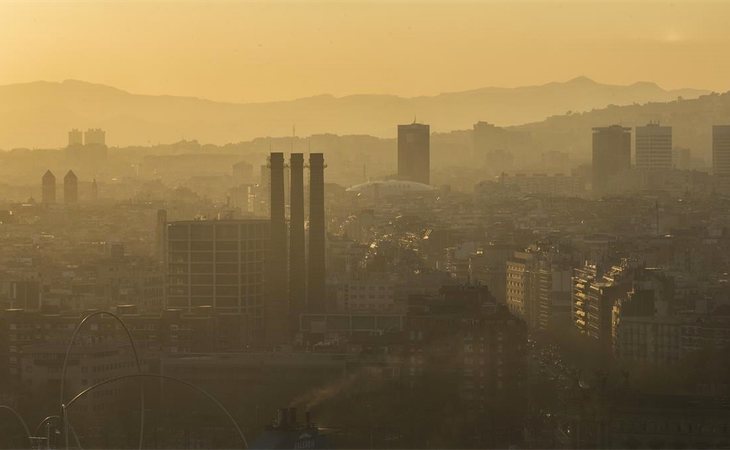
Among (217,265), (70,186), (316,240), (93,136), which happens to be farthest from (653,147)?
(217,265)

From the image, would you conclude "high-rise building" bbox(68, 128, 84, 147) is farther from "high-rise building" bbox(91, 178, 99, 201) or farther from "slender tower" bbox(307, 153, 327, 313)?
"slender tower" bbox(307, 153, 327, 313)

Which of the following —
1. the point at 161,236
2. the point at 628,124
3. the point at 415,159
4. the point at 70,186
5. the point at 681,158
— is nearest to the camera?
the point at 161,236

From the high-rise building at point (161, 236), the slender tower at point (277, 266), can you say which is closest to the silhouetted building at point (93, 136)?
the high-rise building at point (161, 236)

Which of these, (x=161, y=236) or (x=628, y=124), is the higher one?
(x=628, y=124)

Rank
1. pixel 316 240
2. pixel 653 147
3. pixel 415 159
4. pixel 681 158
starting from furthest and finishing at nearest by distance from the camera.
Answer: pixel 415 159
pixel 653 147
pixel 681 158
pixel 316 240

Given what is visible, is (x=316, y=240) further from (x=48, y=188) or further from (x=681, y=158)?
(x=681, y=158)

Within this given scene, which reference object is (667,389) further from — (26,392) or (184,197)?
(184,197)

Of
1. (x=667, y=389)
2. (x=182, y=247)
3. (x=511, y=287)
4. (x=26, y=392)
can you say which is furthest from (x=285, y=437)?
(x=511, y=287)

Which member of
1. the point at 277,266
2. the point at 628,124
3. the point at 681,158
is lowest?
the point at 277,266
